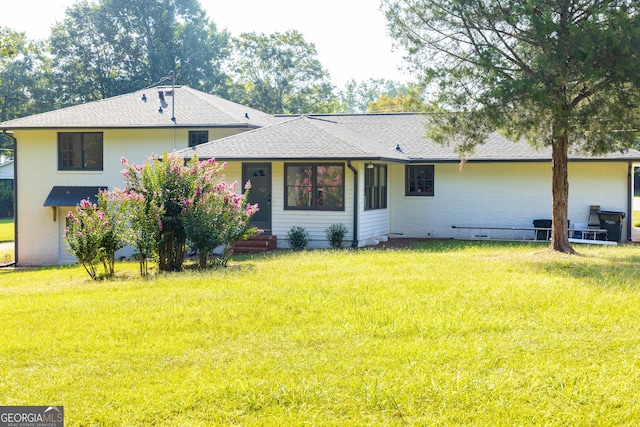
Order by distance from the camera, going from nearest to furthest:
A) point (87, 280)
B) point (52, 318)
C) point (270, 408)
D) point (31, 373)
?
point (270, 408) < point (31, 373) < point (52, 318) < point (87, 280)

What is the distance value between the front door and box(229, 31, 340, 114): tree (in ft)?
120

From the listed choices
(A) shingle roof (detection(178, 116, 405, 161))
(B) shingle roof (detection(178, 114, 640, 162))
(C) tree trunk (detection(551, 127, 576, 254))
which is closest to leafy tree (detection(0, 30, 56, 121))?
(B) shingle roof (detection(178, 114, 640, 162))

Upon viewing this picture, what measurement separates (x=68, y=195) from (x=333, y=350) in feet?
58.9

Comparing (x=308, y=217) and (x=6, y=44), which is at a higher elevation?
(x=6, y=44)

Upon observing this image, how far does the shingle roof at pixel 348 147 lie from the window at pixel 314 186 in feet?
1.76

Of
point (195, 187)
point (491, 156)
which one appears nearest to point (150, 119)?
point (195, 187)

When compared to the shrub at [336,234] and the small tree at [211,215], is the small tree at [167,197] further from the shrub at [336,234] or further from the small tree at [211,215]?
the shrub at [336,234]

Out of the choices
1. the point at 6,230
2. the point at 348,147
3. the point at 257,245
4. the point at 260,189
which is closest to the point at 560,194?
the point at 348,147

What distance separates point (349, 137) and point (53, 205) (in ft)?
32.4

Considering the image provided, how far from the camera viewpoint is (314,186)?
19031mm

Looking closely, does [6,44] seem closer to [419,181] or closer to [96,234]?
[96,234]

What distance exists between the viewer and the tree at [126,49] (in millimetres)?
50344

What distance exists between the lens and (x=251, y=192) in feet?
64.4

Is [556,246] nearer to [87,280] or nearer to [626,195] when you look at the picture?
[626,195]
